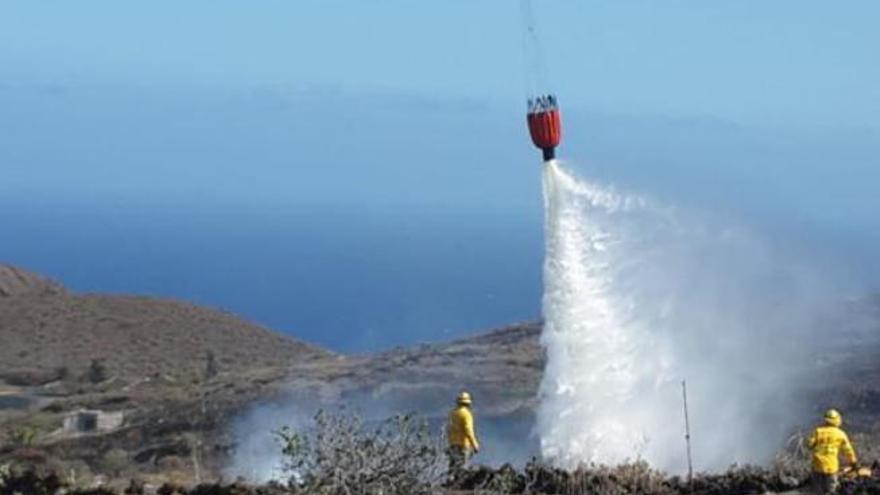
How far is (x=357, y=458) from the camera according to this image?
20.1 m

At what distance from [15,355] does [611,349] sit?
31.4m

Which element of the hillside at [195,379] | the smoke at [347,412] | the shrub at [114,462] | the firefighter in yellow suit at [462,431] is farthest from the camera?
the hillside at [195,379]

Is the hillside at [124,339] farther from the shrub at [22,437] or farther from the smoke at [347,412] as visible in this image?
the shrub at [22,437]

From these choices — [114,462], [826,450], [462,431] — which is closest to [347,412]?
[114,462]

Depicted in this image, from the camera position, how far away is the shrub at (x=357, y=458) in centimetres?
2011

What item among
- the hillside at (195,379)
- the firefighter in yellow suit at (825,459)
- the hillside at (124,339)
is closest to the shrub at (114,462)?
the hillside at (195,379)

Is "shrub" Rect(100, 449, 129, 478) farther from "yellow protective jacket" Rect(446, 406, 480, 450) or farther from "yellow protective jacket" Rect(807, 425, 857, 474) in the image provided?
"yellow protective jacket" Rect(807, 425, 857, 474)

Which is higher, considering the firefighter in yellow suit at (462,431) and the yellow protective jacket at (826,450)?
the firefighter in yellow suit at (462,431)

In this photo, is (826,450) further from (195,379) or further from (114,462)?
(195,379)

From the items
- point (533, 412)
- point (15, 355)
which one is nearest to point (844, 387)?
point (533, 412)

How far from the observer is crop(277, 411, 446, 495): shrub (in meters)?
20.1

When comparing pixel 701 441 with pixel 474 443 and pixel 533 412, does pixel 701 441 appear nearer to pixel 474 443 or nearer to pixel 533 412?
pixel 533 412

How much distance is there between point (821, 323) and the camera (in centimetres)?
5253

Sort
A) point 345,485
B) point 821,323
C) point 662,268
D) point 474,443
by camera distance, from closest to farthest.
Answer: point 345,485 → point 474,443 → point 662,268 → point 821,323
